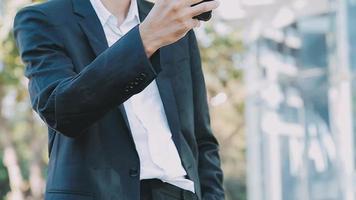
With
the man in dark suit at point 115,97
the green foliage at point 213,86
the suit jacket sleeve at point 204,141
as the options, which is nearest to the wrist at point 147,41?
the man in dark suit at point 115,97

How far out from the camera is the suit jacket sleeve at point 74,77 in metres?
1.20

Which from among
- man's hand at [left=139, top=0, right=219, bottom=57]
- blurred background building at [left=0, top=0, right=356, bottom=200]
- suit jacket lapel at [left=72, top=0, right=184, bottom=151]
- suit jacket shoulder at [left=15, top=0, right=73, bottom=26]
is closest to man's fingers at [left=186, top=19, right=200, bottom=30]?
man's hand at [left=139, top=0, right=219, bottom=57]

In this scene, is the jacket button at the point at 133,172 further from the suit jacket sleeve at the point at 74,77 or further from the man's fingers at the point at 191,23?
the man's fingers at the point at 191,23

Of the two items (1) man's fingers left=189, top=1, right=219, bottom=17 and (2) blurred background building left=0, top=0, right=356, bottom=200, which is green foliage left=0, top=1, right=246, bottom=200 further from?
(1) man's fingers left=189, top=1, right=219, bottom=17

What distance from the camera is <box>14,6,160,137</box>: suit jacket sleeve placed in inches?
47.4

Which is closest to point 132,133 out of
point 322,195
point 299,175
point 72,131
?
point 72,131

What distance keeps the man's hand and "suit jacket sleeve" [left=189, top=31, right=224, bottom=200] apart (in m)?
0.49

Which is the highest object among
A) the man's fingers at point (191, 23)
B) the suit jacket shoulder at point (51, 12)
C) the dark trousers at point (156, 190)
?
the suit jacket shoulder at point (51, 12)

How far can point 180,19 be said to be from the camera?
3.81 ft

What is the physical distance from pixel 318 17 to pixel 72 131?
8093 millimetres

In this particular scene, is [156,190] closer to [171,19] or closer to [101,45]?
[101,45]

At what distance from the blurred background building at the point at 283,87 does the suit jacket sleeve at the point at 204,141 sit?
5.71 meters

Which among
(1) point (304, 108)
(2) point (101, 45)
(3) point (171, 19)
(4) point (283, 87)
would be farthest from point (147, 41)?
(4) point (283, 87)

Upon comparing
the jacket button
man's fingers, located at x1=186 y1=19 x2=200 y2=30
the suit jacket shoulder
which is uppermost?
the suit jacket shoulder
